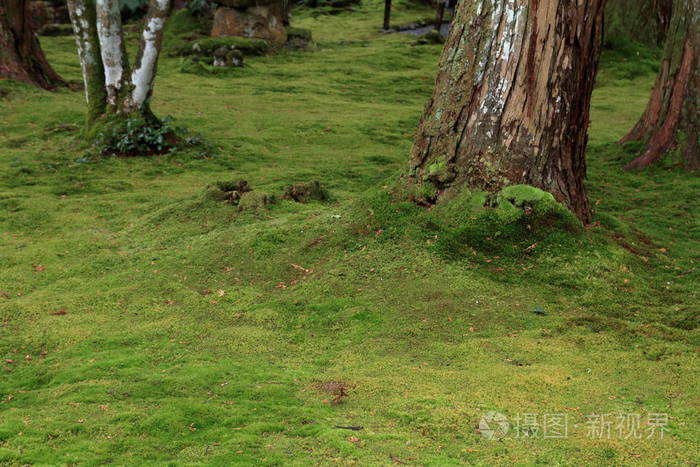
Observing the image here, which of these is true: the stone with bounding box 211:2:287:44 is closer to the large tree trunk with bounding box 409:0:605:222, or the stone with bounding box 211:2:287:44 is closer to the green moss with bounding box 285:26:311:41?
the green moss with bounding box 285:26:311:41

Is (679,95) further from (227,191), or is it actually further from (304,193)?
(227,191)

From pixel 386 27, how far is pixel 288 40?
7447mm

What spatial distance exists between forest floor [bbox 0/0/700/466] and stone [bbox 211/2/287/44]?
12.8m

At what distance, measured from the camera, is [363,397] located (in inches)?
133

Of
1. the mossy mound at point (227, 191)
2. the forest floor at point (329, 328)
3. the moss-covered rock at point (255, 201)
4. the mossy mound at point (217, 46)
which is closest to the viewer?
the forest floor at point (329, 328)

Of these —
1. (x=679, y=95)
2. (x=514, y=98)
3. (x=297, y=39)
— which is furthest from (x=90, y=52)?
(x=297, y=39)

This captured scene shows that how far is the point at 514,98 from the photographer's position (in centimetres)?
547

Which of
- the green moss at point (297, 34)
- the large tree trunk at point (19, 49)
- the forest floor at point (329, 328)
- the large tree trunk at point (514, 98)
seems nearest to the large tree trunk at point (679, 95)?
the forest floor at point (329, 328)

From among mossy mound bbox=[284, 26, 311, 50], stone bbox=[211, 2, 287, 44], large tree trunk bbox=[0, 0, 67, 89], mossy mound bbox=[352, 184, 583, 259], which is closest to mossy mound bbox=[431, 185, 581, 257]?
mossy mound bbox=[352, 184, 583, 259]

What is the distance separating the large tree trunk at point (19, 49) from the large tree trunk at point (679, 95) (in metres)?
11.3

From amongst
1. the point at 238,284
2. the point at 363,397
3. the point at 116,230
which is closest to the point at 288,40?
the point at 116,230

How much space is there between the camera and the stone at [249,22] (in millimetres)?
20984

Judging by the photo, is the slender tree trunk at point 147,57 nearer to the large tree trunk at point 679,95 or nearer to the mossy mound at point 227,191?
the mossy mound at point 227,191

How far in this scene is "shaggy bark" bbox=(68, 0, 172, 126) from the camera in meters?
9.70
